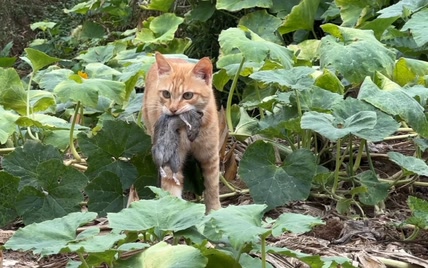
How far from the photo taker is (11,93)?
4.20 m

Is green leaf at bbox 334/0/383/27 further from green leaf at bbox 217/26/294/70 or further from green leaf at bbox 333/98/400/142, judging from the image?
green leaf at bbox 333/98/400/142

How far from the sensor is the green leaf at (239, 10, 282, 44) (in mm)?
6195

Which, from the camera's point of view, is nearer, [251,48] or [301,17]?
[251,48]

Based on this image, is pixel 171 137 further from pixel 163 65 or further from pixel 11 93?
pixel 11 93

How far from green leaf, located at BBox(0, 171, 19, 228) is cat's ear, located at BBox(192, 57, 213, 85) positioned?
3.21ft

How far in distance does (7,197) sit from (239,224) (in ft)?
5.08

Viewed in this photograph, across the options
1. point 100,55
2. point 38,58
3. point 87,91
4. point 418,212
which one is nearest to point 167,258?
point 418,212

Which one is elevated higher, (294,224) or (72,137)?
(294,224)

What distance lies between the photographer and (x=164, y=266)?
239cm

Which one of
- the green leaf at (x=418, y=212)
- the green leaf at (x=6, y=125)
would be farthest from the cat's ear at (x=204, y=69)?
the green leaf at (x=418, y=212)

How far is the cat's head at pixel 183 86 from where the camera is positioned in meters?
3.79

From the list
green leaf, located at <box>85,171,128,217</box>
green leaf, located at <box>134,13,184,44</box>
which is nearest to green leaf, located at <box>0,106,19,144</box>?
green leaf, located at <box>85,171,128,217</box>

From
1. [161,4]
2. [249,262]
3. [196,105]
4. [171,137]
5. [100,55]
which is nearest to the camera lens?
[249,262]

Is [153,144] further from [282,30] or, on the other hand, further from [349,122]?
[282,30]
